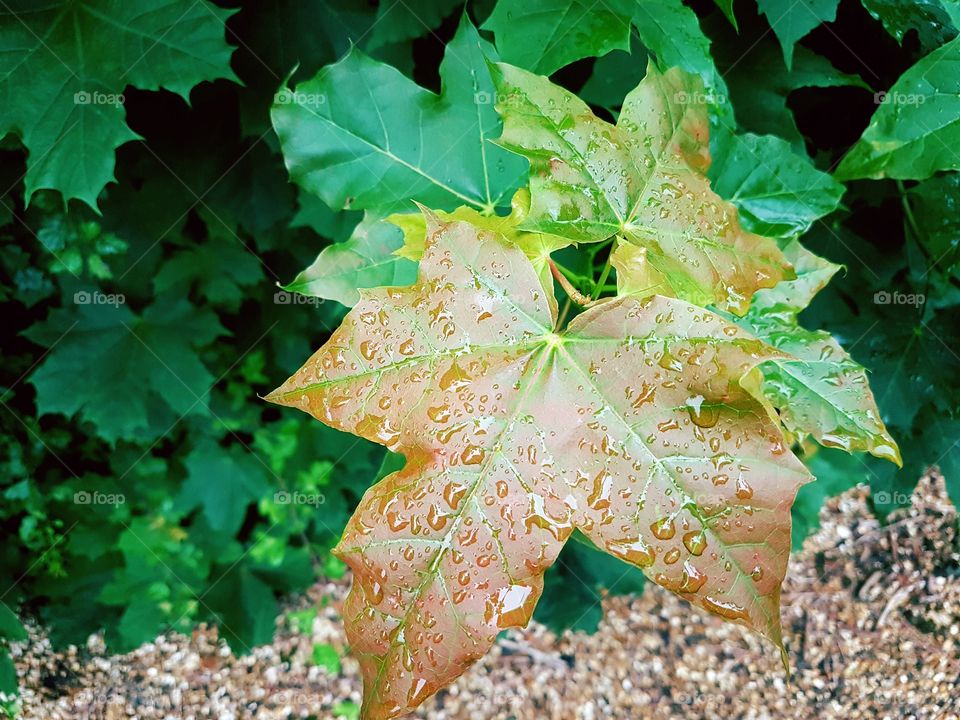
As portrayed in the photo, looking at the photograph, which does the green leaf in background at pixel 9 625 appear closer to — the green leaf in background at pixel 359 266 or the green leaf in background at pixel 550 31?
the green leaf in background at pixel 359 266

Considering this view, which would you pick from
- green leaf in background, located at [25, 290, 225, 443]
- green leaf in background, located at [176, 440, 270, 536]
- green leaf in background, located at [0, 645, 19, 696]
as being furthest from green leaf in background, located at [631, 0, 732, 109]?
green leaf in background, located at [0, 645, 19, 696]

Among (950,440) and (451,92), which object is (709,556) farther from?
(950,440)

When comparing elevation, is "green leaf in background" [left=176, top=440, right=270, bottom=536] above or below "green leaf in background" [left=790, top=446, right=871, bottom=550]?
below

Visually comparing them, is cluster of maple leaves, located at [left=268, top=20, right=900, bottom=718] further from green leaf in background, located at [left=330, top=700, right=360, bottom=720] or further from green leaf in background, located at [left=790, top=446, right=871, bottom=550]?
green leaf in background, located at [left=330, top=700, right=360, bottom=720]

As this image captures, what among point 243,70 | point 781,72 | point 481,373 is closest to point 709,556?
point 481,373

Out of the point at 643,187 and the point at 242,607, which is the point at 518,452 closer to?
the point at 643,187

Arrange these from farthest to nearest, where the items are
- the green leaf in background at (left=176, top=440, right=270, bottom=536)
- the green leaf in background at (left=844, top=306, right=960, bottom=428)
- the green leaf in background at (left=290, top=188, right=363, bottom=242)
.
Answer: the green leaf in background at (left=176, top=440, right=270, bottom=536) < the green leaf in background at (left=844, top=306, right=960, bottom=428) < the green leaf in background at (left=290, top=188, right=363, bottom=242)
